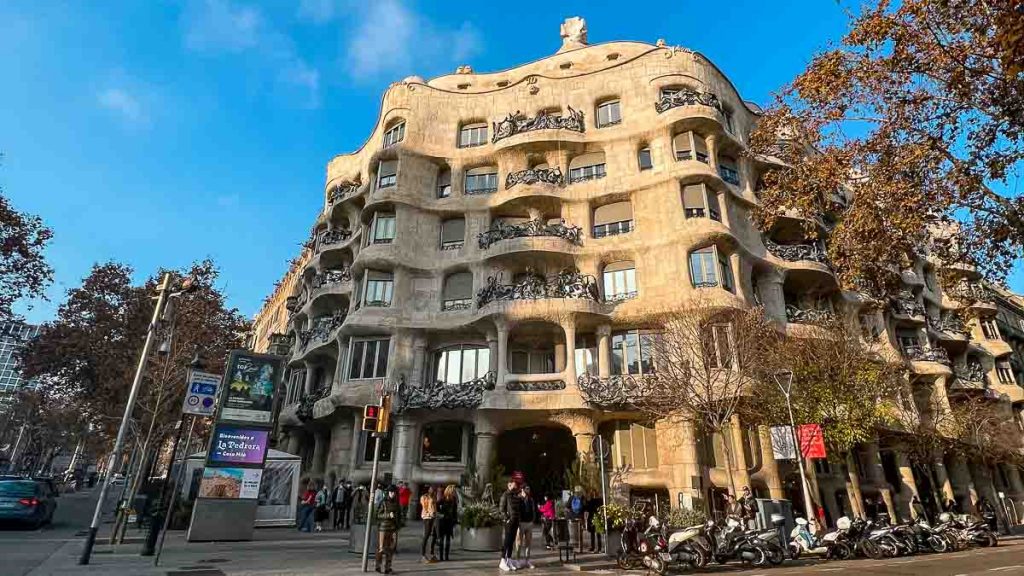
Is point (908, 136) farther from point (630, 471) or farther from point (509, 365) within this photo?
point (509, 365)

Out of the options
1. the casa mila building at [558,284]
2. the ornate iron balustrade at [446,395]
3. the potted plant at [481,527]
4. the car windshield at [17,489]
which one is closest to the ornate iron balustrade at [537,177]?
the casa mila building at [558,284]

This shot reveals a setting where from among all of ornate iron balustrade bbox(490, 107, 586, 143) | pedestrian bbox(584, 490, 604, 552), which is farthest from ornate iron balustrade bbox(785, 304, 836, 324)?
pedestrian bbox(584, 490, 604, 552)

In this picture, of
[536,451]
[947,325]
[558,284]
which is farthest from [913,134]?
[947,325]

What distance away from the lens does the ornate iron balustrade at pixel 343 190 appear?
33.3 metres

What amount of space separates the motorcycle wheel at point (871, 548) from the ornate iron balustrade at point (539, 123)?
864 inches

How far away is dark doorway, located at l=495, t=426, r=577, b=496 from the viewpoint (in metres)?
26.6

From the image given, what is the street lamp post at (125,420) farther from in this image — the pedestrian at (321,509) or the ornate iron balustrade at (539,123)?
the ornate iron balustrade at (539,123)

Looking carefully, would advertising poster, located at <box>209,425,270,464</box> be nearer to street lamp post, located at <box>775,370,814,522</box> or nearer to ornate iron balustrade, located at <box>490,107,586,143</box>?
street lamp post, located at <box>775,370,814,522</box>

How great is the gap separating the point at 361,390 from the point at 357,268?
21.5 ft

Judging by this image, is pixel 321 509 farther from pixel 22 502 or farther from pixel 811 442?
pixel 811 442

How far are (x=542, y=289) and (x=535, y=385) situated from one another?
4435 millimetres

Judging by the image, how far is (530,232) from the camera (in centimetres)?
2639

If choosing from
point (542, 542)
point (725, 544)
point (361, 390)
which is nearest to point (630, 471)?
point (542, 542)

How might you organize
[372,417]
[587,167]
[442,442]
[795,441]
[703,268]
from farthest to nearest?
[587,167]
[442,442]
[703,268]
[795,441]
[372,417]
